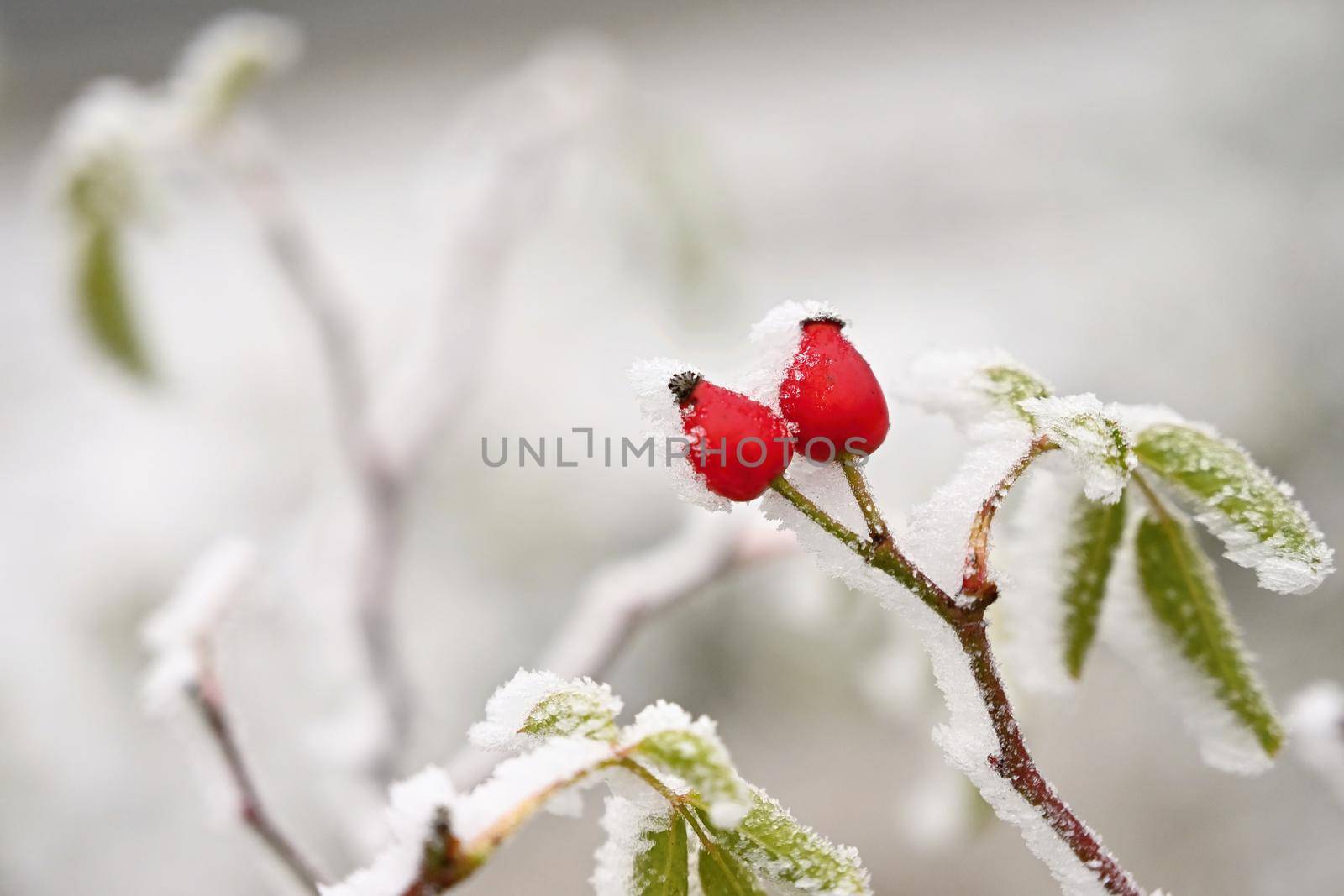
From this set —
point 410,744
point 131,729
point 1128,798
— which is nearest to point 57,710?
point 131,729

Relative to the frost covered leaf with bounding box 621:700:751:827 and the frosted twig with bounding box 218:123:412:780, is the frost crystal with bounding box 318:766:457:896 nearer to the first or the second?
the frost covered leaf with bounding box 621:700:751:827

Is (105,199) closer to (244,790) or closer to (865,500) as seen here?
(244,790)

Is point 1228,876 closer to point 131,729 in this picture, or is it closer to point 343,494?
point 343,494

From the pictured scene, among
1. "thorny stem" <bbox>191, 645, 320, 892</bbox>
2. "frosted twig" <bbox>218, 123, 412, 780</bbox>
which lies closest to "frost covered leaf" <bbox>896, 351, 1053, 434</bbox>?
"thorny stem" <bbox>191, 645, 320, 892</bbox>

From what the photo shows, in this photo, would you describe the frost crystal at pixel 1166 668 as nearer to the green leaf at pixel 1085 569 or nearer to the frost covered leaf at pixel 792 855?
the green leaf at pixel 1085 569

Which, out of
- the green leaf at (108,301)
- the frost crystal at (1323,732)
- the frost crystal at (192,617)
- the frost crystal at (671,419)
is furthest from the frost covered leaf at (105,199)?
the frost crystal at (1323,732)

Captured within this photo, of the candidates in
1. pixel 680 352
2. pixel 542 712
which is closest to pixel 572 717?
pixel 542 712
